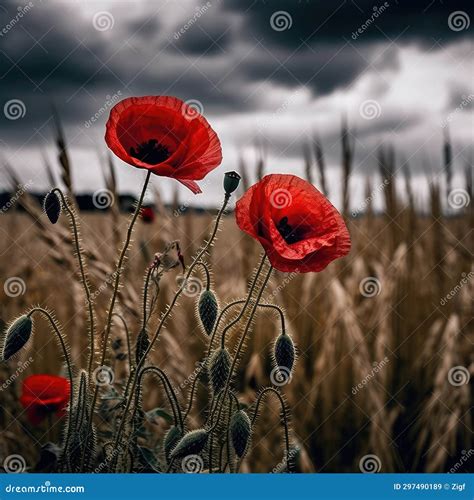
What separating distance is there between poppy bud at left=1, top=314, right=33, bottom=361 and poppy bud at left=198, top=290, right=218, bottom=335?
0.57 feet

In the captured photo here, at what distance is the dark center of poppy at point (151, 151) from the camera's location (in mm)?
715

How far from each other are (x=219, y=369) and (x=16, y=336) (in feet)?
0.67

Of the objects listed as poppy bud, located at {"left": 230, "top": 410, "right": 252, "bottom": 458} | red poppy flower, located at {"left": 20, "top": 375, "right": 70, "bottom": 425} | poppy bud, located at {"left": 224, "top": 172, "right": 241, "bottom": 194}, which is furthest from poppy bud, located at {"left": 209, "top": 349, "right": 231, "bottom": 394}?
red poppy flower, located at {"left": 20, "top": 375, "right": 70, "bottom": 425}

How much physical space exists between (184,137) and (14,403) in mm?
660

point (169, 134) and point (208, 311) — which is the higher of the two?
point (169, 134)

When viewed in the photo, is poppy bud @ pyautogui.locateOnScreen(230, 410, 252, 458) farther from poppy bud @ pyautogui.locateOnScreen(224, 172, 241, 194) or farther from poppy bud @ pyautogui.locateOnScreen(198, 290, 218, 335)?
poppy bud @ pyautogui.locateOnScreen(224, 172, 241, 194)

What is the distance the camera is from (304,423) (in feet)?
4.81

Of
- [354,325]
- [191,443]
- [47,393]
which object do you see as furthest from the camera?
[354,325]

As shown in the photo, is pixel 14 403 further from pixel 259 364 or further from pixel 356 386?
pixel 356 386

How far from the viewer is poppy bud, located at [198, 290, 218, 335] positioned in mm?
672

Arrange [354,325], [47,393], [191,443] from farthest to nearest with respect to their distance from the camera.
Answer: [354,325], [47,393], [191,443]

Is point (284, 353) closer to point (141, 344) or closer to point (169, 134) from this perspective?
point (141, 344)

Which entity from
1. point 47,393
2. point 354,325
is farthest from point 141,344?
point 354,325

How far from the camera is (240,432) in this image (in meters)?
0.65
